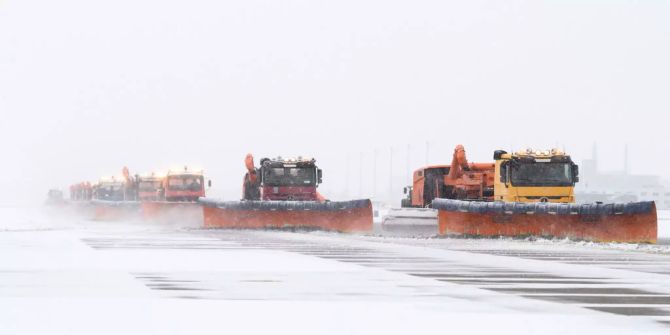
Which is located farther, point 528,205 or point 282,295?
point 528,205

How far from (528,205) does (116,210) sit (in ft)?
138

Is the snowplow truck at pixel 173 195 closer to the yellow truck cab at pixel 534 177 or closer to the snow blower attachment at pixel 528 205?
the snow blower attachment at pixel 528 205

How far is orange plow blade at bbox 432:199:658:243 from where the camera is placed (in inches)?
1150

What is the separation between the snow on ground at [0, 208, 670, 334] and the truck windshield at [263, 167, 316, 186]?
20.4 m

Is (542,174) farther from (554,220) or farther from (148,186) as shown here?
(148,186)

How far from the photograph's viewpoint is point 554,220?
30.7 meters

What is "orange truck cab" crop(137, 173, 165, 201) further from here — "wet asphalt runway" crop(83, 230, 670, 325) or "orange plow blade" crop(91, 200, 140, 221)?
"wet asphalt runway" crop(83, 230, 670, 325)

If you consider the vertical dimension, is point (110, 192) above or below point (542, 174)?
above

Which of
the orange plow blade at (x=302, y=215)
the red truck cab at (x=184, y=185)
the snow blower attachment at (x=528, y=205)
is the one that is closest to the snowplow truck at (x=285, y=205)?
the orange plow blade at (x=302, y=215)

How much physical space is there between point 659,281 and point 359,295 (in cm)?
449

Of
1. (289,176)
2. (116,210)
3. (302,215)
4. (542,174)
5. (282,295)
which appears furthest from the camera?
(116,210)

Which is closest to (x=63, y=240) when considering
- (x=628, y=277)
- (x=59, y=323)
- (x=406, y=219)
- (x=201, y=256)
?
(x=201, y=256)

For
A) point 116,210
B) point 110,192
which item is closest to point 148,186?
point 116,210

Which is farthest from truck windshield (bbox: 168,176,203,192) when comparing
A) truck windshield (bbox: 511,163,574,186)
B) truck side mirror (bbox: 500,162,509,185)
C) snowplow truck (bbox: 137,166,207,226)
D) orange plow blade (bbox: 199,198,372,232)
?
truck windshield (bbox: 511,163,574,186)
